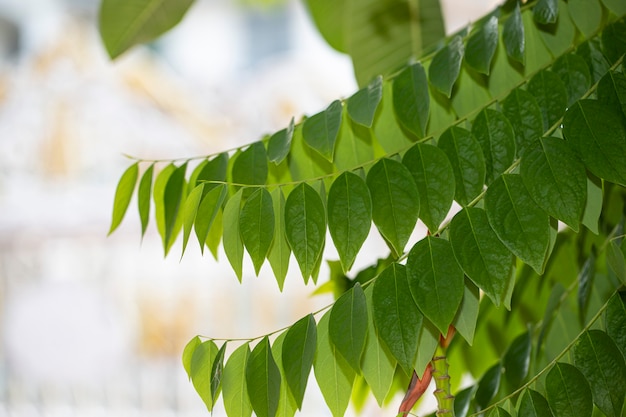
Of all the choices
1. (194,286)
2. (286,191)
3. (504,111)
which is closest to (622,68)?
(504,111)

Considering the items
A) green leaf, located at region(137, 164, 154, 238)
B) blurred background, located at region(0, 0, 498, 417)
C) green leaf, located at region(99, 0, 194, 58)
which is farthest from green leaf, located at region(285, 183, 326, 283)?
blurred background, located at region(0, 0, 498, 417)

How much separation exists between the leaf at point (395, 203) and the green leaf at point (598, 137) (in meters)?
0.07

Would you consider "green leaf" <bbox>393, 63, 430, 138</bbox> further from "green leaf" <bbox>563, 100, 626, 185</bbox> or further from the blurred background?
the blurred background

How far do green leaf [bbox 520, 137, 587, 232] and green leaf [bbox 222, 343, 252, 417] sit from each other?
5.3 inches

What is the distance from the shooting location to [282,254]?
0.34 metres

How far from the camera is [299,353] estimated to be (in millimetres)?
307

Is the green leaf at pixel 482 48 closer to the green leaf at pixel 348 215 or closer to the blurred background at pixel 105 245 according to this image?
the green leaf at pixel 348 215

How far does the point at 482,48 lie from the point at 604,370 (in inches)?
6.2

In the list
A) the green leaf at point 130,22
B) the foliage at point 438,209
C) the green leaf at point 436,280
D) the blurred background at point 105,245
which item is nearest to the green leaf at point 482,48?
the foliage at point 438,209

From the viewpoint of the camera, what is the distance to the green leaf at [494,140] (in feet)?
1.13

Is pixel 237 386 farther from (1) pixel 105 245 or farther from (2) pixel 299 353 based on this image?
(1) pixel 105 245

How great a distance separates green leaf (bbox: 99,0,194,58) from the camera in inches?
21.6

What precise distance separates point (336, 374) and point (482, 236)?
0.08 m

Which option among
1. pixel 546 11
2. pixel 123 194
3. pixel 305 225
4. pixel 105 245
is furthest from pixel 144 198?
pixel 105 245
